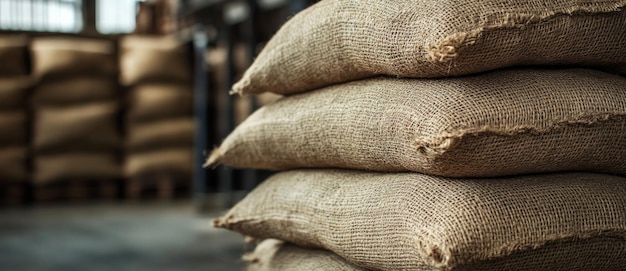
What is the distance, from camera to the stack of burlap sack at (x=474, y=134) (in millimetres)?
1191

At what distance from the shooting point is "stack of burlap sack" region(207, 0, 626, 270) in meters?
1.19

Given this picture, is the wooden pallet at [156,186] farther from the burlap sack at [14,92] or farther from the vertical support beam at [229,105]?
the vertical support beam at [229,105]

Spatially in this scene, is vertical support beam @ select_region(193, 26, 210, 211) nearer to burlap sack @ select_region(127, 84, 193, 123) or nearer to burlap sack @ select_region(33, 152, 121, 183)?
burlap sack @ select_region(127, 84, 193, 123)

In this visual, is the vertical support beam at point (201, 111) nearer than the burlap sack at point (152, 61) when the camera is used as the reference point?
Yes

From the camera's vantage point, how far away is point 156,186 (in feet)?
21.2

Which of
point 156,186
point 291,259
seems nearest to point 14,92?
point 156,186

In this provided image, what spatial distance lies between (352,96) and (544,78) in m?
0.34

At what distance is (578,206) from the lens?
127 centimetres

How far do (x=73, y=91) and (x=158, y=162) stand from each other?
32.9 inches

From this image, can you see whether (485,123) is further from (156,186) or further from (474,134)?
(156,186)

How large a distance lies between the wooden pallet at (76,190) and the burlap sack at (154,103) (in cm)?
61

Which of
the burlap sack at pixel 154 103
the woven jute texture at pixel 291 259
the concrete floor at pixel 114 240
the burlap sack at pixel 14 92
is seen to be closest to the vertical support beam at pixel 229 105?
the concrete floor at pixel 114 240

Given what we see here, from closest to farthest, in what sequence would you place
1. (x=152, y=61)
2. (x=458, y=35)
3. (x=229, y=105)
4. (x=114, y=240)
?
(x=458, y=35) < (x=114, y=240) < (x=229, y=105) < (x=152, y=61)

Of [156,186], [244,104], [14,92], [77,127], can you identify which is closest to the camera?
[244,104]
